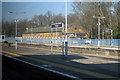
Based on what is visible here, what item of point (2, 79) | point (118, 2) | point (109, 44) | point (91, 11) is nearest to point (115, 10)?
point (118, 2)

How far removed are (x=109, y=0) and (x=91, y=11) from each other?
18.3 feet

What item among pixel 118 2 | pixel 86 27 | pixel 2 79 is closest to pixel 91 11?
pixel 86 27

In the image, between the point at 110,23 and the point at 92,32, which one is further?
the point at 92,32

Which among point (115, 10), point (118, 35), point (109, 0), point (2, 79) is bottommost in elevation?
point (2, 79)

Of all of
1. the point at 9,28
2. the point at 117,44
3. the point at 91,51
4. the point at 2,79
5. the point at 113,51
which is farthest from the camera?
the point at 9,28

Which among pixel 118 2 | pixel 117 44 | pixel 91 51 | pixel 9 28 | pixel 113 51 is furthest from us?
pixel 9 28

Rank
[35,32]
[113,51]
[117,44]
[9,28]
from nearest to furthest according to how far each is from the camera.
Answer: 1. [113,51]
2. [117,44]
3. [9,28]
4. [35,32]

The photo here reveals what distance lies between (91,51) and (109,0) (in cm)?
2437

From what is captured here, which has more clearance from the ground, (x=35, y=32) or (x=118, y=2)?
(x=118, y=2)

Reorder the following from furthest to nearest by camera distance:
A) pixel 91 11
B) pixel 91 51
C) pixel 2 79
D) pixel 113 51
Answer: pixel 91 11
pixel 91 51
pixel 113 51
pixel 2 79

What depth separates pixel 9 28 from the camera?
52594mm

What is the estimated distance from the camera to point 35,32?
3118 inches

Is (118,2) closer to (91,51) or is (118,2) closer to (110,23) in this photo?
(110,23)

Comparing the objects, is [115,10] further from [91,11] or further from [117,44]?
[117,44]
